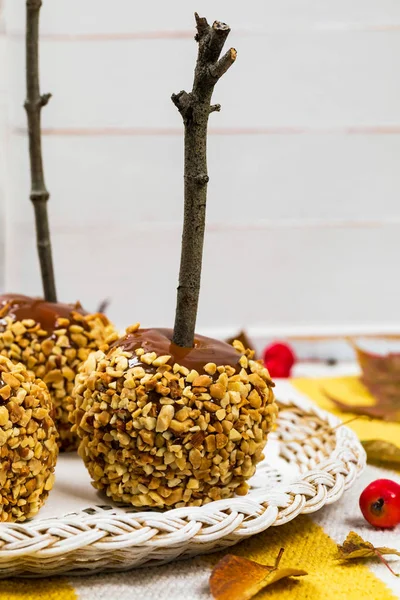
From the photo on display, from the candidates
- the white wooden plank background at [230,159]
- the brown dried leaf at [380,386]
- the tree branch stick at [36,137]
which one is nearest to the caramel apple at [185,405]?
the tree branch stick at [36,137]

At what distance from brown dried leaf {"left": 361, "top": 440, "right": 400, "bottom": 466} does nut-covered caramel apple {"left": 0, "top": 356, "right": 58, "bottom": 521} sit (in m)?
0.47

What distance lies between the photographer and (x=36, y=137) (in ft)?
3.66

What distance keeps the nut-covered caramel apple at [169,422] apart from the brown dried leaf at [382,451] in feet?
0.97

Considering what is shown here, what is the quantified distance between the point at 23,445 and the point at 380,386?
860 mm

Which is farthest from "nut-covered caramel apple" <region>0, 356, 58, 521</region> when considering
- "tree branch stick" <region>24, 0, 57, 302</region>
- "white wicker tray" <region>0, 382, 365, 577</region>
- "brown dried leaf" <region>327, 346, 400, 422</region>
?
"brown dried leaf" <region>327, 346, 400, 422</region>

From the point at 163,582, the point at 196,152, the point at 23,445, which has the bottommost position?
the point at 163,582

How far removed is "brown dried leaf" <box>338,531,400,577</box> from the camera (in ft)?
2.84

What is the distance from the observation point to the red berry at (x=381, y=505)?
960 mm

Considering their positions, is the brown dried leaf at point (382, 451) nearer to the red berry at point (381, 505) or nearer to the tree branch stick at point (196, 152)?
the red berry at point (381, 505)

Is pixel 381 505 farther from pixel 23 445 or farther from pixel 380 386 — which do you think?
pixel 380 386

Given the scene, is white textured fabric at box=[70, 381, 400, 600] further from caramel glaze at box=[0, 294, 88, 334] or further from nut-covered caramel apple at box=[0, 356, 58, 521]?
caramel glaze at box=[0, 294, 88, 334]

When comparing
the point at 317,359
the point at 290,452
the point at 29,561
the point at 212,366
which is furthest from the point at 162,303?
the point at 29,561

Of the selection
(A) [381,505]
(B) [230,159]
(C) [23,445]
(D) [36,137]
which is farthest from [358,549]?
(B) [230,159]

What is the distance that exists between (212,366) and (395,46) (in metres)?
1.27
